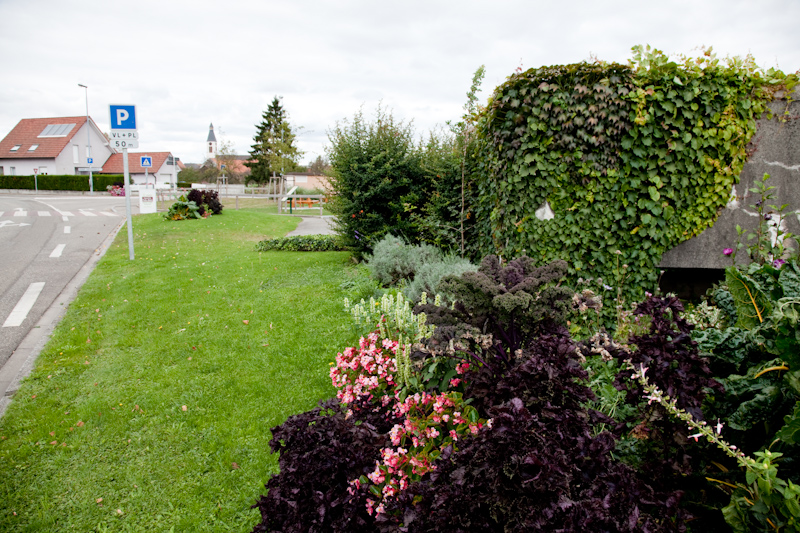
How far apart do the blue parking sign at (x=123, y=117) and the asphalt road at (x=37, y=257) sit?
114 inches

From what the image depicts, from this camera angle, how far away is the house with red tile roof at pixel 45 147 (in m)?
46.4

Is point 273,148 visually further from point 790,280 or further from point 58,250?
point 790,280

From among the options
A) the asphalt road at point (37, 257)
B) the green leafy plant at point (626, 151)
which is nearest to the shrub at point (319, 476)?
the green leafy plant at point (626, 151)

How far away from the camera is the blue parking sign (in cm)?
907

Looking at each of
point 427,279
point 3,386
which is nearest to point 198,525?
point 3,386

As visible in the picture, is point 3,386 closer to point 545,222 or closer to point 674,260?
point 545,222

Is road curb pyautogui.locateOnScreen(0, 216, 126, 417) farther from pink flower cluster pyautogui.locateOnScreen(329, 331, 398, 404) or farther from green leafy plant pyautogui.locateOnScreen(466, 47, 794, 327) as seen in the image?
green leafy plant pyautogui.locateOnScreen(466, 47, 794, 327)

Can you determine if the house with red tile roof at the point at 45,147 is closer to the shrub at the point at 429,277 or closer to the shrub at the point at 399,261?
the shrub at the point at 399,261

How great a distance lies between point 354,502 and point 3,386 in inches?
166

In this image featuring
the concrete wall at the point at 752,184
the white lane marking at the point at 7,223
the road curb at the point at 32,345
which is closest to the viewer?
the road curb at the point at 32,345

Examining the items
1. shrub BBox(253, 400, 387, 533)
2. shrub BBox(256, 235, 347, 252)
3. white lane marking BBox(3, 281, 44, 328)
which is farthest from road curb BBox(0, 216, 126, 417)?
shrub BBox(256, 235, 347, 252)

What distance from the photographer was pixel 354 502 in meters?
2.00

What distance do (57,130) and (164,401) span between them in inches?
2279

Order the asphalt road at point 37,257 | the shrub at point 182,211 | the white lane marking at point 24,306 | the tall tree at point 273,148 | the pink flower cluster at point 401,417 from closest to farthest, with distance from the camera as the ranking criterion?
the pink flower cluster at point 401,417 → the white lane marking at point 24,306 → the asphalt road at point 37,257 → the shrub at point 182,211 → the tall tree at point 273,148
